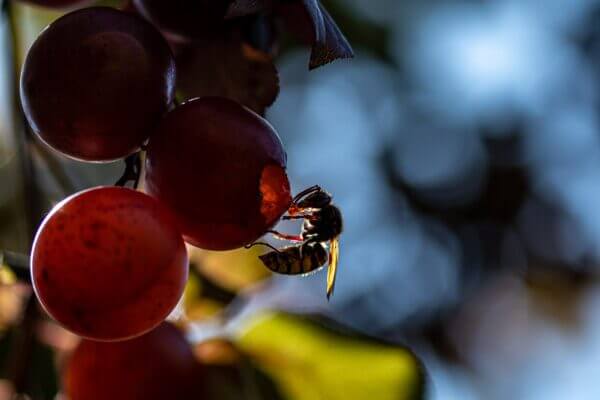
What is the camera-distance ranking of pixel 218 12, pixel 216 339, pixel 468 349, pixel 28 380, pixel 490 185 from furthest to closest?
pixel 490 185 < pixel 468 349 < pixel 216 339 < pixel 28 380 < pixel 218 12

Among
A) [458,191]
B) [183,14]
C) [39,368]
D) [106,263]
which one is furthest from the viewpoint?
[458,191]

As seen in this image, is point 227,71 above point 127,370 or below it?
above

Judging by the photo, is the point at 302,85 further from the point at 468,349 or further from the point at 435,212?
the point at 468,349

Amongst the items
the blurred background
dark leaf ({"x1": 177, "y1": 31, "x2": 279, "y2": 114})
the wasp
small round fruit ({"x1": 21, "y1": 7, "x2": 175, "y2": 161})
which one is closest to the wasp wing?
the wasp

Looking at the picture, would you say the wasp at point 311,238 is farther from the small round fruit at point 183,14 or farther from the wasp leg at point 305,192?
the small round fruit at point 183,14

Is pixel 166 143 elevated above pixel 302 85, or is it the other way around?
pixel 166 143

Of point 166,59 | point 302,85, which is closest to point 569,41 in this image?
point 302,85

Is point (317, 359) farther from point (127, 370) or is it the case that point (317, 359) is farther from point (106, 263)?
point (106, 263)

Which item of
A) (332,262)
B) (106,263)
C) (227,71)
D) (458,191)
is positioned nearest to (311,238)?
(332,262)

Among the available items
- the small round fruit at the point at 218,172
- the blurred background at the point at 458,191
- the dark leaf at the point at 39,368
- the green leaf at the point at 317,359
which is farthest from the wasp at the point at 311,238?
the blurred background at the point at 458,191
